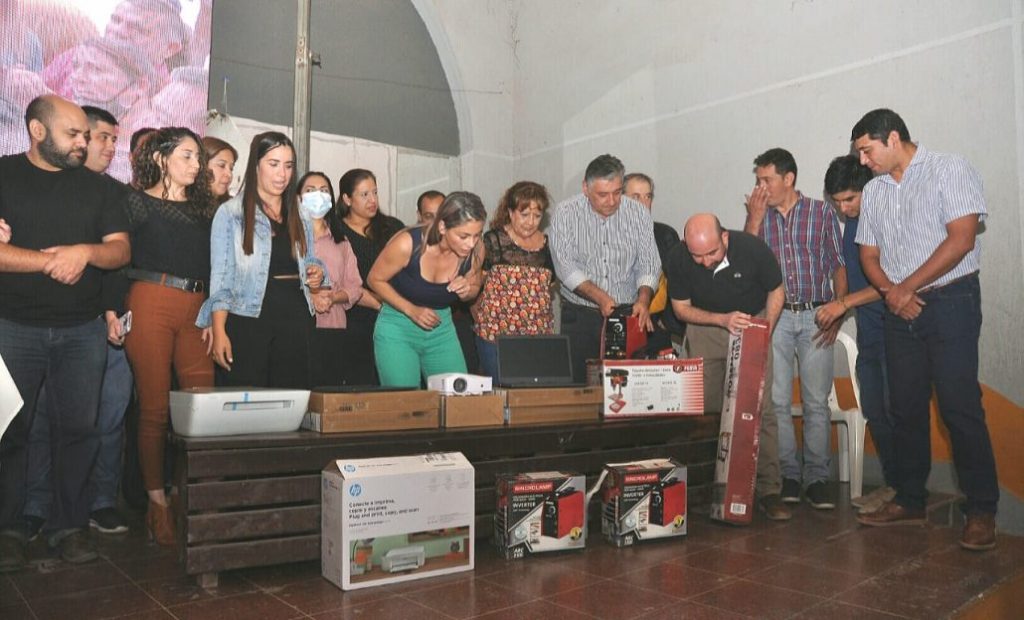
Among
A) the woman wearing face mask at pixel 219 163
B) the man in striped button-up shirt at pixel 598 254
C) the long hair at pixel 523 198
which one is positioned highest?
the woman wearing face mask at pixel 219 163

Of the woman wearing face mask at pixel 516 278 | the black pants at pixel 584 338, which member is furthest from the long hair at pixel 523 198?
the black pants at pixel 584 338

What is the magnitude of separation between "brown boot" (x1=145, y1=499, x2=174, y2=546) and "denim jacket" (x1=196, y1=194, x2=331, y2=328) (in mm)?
705

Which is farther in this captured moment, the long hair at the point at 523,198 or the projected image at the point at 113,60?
the projected image at the point at 113,60

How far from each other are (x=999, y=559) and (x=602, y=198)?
7.22 feet

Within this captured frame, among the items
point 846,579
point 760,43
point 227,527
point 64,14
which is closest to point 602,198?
point 760,43

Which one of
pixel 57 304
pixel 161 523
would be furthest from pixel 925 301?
pixel 57 304

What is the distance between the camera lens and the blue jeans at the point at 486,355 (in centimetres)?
359

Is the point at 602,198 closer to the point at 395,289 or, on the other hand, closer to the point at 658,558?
the point at 395,289

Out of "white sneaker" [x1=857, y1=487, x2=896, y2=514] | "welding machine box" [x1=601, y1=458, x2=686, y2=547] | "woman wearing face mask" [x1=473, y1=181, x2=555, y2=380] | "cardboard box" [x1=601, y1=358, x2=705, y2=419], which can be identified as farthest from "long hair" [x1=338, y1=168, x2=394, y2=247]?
"white sneaker" [x1=857, y1=487, x2=896, y2=514]

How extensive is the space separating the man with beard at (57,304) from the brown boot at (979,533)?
3.13 meters

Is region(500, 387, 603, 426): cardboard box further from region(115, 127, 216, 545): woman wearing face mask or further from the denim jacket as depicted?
region(115, 127, 216, 545): woman wearing face mask

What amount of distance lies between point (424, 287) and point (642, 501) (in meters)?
1.18

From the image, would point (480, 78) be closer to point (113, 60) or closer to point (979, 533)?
point (113, 60)

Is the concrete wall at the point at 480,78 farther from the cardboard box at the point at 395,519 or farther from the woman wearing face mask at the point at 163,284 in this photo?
the cardboard box at the point at 395,519
